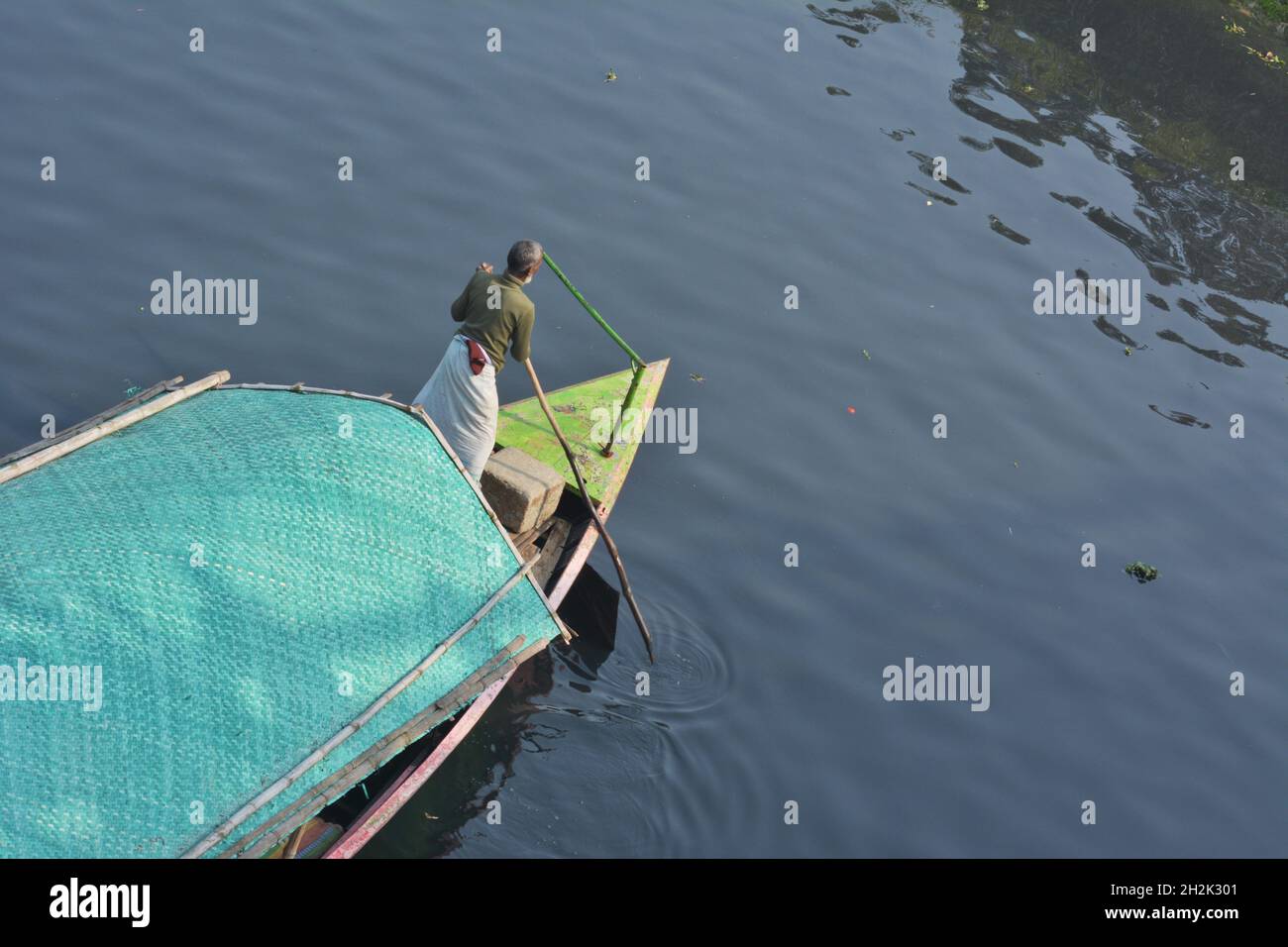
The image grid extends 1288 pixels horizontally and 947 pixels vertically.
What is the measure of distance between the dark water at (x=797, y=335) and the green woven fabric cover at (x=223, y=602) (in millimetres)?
1809

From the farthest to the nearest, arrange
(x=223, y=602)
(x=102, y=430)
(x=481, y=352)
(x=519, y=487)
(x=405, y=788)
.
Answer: (x=519, y=487), (x=481, y=352), (x=405, y=788), (x=102, y=430), (x=223, y=602)

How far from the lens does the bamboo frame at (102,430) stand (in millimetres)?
8258

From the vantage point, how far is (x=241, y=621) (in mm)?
7742

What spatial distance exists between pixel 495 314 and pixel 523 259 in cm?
47

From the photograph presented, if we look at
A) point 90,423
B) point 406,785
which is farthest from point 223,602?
point 90,423

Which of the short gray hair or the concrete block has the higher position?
the short gray hair

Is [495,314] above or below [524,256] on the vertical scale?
A: below

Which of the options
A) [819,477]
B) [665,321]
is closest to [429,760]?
[819,477]

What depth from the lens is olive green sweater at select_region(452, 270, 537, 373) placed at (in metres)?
10.1

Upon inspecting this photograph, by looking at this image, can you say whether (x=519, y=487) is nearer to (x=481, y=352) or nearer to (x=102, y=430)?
(x=481, y=352)

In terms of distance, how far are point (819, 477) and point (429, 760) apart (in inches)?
211

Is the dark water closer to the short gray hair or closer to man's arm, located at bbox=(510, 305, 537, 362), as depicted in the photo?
man's arm, located at bbox=(510, 305, 537, 362)

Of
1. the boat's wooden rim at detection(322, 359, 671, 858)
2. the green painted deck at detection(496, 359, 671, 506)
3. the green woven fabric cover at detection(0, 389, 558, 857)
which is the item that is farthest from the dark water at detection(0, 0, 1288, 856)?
the green woven fabric cover at detection(0, 389, 558, 857)

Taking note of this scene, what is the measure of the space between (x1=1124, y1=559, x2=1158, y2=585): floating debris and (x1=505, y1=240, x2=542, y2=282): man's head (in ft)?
21.0
